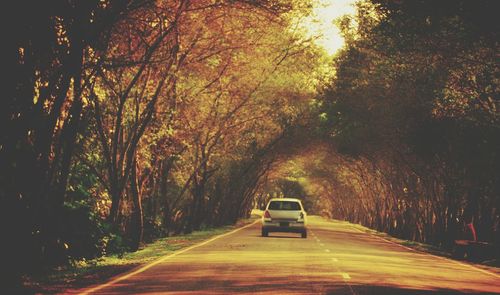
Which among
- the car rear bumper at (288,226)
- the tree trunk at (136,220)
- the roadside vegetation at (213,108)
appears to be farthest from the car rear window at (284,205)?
the tree trunk at (136,220)

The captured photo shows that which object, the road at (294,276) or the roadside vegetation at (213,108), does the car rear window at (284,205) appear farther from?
the road at (294,276)

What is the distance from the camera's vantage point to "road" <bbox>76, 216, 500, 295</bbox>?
1490 centimetres

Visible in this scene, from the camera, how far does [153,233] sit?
4197 cm

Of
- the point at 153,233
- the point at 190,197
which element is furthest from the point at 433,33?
the point at 190,197

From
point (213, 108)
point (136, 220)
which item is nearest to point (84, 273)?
point (136, 220)

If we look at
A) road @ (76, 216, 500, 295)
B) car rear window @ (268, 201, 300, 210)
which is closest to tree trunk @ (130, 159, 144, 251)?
road @ (76, 216, 500, 295)

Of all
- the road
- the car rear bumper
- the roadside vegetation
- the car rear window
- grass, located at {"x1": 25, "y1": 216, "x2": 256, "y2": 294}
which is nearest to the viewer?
the road

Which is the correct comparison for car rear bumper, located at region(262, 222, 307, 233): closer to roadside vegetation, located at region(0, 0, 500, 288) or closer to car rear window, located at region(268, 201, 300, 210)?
car rear window, located at region(268, 201, 300, 210)

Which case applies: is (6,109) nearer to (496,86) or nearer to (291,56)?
(496,86)

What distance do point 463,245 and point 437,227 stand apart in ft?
56.1

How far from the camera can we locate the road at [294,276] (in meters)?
14.9

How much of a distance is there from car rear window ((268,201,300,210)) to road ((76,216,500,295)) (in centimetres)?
1265

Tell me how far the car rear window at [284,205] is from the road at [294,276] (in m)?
12.6

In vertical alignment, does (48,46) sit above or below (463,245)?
above
